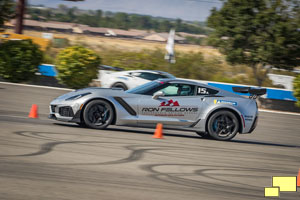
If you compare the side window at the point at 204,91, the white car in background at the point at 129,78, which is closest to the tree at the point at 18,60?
the white car in background at the point at 129,78

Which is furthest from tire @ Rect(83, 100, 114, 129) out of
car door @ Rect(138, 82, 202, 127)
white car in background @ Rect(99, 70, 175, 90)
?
white car in background @ Rect(99, 70, 175, 90)

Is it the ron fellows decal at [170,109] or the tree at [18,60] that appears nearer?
the ron fellows decal at [170,109]

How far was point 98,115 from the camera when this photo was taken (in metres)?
9.48

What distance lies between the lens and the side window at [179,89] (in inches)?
390

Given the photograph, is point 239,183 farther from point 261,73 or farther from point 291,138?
point 261,73

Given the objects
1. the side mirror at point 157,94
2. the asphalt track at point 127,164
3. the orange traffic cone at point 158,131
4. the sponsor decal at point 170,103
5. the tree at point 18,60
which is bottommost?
the asphalt track at point 127,164

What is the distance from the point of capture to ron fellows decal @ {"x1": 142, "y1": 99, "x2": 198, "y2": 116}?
962cm

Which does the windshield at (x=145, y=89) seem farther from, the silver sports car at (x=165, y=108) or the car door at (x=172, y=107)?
the car door at (x=172, y=107)

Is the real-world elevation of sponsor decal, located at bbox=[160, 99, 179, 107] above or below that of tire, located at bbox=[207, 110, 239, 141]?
above

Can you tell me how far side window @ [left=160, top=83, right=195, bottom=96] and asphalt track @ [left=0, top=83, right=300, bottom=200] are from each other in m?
1.00

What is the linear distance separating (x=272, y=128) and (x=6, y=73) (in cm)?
1245

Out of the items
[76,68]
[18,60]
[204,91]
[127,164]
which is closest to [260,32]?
[76,68]

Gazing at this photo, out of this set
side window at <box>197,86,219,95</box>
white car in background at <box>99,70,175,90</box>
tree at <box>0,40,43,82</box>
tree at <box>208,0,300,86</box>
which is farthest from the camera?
tree at <box>208,0,300,86</box>

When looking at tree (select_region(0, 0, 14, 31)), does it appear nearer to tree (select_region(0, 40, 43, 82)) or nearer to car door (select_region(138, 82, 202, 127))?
tree (select_region(0, 40, 43, 82))
